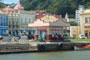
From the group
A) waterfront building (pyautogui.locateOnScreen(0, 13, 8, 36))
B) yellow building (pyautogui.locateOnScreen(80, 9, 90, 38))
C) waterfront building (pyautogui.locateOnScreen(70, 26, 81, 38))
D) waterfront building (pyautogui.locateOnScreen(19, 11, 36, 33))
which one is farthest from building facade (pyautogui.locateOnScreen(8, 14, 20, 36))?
yellow building (pyautogui.locateOnScreen(80, 9, 90, 38))

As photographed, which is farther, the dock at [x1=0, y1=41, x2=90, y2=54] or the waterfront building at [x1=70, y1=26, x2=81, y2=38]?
the waterfront building at [x1=70, y1=26, x2=81, y2=38]

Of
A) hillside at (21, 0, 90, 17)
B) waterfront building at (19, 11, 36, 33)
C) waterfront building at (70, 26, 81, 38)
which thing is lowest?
waterfront building at (70, 26, 81, 38)

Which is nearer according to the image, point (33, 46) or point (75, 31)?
point (33, 46)

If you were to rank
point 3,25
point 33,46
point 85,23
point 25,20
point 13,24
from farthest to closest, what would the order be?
point 25,20
point 13,24
point 3,25
point 85,23
point 33,46

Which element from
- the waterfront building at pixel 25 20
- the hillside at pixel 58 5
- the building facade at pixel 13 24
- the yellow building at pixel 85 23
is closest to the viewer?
the yellow building at pixel 85 23

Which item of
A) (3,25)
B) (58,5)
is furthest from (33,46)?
(58,5)

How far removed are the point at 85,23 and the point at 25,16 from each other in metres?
14.2

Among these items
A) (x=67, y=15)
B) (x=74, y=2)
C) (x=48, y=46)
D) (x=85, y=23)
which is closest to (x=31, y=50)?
(x=48, y=46)

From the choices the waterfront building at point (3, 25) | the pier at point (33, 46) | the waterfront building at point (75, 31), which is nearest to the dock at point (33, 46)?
the pier at point (33, 46)

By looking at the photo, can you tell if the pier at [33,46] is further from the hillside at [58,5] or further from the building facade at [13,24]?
the hillside at [58,5]

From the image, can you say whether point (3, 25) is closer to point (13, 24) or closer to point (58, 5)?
point (13, 24)

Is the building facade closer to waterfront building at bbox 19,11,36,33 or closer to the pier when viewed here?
waterfront building at bbox 19,11,36,33

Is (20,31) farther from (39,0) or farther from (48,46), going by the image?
(39,0)

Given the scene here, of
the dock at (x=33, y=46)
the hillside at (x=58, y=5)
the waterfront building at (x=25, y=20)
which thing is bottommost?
the dock at (x=33, y=46)
